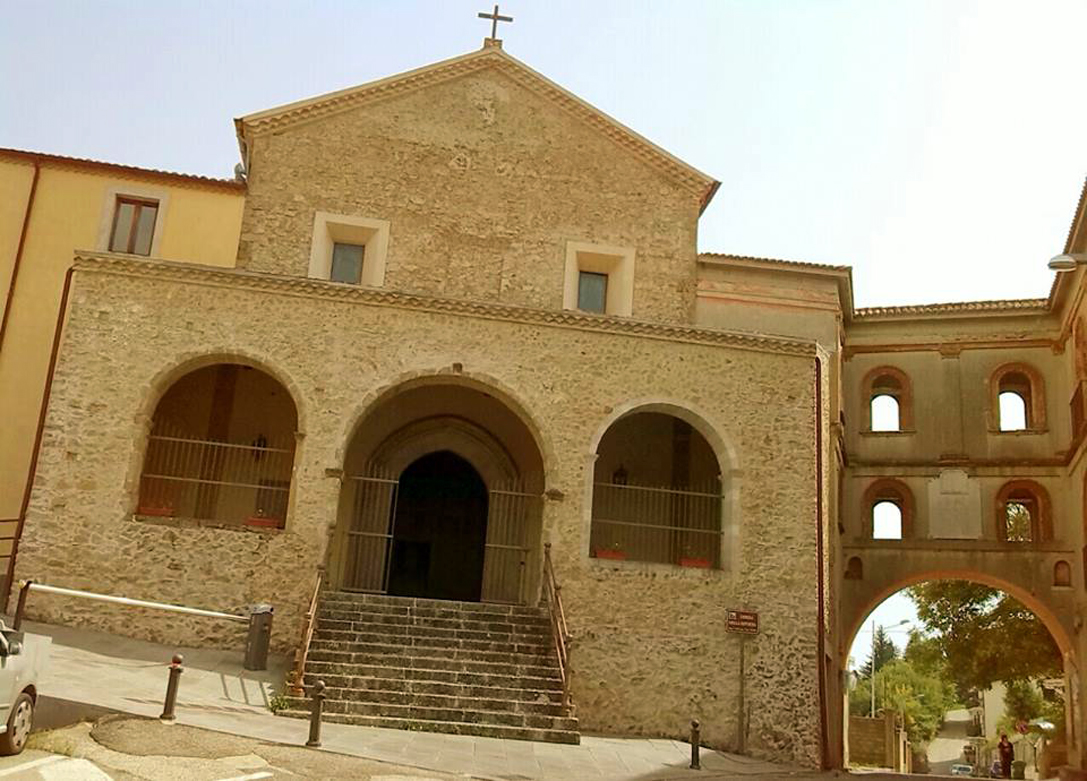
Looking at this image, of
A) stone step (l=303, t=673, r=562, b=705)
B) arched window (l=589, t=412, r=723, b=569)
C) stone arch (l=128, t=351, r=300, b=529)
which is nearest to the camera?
stone step (l=303, t=673, r=562, b=705)

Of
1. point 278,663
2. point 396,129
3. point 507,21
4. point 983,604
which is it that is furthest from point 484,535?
point 983,604

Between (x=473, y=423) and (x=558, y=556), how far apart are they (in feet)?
14.7

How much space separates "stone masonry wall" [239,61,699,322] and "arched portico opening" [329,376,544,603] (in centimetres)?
298

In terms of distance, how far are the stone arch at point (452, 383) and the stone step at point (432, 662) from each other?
3.75 m

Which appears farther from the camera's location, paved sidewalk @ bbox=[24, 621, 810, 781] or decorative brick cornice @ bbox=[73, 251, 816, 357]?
decorative brick cornice @ bbox=[73, 251, 816, 357]

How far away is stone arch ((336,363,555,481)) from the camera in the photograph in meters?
18.5

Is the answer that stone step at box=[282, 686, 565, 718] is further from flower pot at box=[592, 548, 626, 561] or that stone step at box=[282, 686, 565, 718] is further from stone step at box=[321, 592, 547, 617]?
flower pot at box=[592, 548, 626, 561]

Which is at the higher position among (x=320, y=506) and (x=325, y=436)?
(x=325, y=436)

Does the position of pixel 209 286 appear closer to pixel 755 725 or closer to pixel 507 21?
pixel 507 21

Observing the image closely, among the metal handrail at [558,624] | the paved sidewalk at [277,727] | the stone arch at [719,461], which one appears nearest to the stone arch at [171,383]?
the paved sidewalk at [277,727]

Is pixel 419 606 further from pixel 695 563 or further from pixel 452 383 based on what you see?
pixel 695 563

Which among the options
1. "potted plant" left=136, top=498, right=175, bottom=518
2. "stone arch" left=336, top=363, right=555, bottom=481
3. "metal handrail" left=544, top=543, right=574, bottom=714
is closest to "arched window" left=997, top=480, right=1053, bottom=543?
"stone arch" left=336, top=363, right=555, bottom=481

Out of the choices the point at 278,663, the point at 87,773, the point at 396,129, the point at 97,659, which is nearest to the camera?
the point at 87,773

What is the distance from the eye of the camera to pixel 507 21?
80.4 feet
